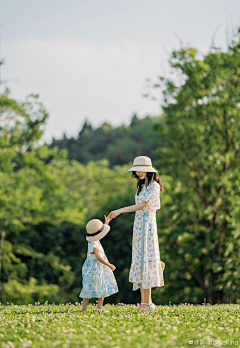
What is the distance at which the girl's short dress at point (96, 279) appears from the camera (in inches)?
270

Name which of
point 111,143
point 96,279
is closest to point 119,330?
point 96,279

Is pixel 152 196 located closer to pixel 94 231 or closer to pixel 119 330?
pixel 94 231

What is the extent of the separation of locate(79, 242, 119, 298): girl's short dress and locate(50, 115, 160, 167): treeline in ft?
142

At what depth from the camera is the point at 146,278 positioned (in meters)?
6.95

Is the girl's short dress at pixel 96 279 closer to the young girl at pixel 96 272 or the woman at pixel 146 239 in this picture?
the young girl at pixel 96 272

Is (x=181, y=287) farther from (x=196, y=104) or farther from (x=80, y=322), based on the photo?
(x=80, y=322)

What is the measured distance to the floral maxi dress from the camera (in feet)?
23.0

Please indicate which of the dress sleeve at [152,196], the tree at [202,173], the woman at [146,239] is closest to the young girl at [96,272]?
the woman at [146,239]

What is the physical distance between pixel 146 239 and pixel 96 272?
3.57 ft

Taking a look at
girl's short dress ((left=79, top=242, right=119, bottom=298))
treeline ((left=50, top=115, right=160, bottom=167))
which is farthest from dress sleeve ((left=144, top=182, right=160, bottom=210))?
treeline ((left=50, top=115, right=160, bottom=167))

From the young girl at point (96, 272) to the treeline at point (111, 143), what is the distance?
43377mm

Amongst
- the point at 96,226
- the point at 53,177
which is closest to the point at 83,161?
the point at 53,177

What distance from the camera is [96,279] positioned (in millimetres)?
6914

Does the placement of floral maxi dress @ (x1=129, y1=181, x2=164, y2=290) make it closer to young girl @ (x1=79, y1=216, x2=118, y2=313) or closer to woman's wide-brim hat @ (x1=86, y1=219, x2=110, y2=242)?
young girl @ (x1=79, y1=216, x2=118, y2=313)
